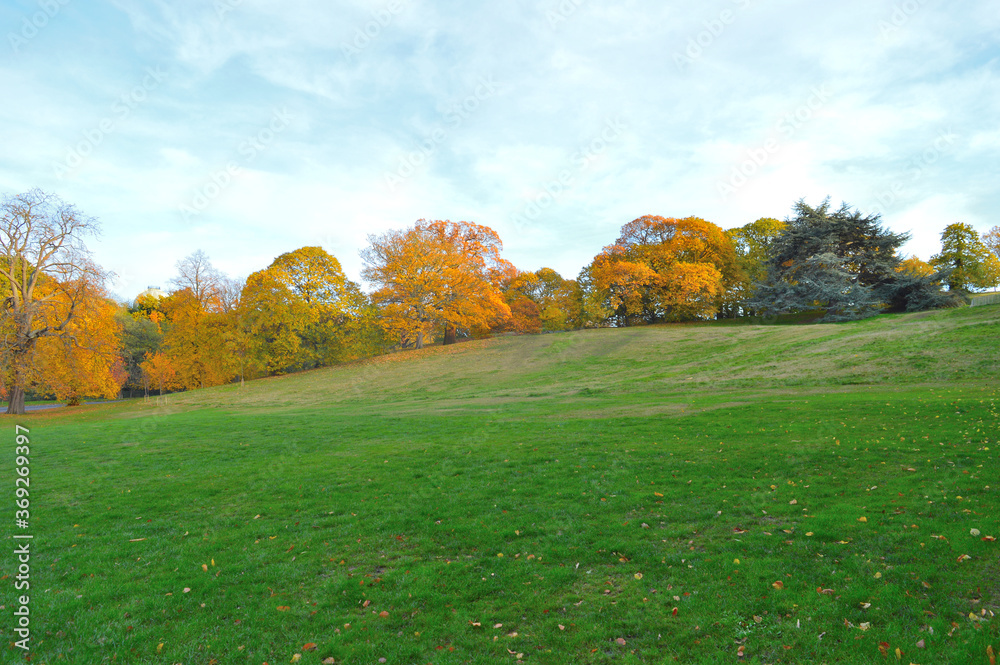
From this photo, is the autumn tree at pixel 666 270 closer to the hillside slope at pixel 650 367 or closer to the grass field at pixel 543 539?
the hillside slope at pixel 650 367

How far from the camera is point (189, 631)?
5.32m

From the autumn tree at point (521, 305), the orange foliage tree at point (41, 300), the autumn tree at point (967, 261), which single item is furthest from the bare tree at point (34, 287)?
the autumn tree at point (967, 261)

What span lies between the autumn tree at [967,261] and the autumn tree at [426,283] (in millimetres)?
41718

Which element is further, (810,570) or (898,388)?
(898,388)

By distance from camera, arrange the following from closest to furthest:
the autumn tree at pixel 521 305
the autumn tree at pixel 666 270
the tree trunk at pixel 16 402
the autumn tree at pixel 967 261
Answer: the tree trunk at pixel 16 402, the autumn tree at pixel 967 261, the autumn tree at pixel 666 270, the autumn tree at pixel 521 305

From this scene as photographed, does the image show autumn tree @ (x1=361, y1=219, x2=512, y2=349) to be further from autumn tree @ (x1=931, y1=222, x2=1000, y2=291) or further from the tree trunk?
autumn tree @ (x1=931, y1=222, x2=1000, y2=291)

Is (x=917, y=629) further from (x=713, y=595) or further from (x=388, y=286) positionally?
(x=388, y=286)

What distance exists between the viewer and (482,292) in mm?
48594

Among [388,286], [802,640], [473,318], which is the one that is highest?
[388,286]

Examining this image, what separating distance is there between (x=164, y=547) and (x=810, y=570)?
9252mm

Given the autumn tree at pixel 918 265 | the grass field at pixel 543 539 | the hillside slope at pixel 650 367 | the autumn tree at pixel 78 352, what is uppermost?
the autumn tree at pixel 918 265

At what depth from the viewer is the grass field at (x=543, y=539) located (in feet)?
16.3

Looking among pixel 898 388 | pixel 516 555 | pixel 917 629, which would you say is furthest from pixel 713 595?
pixel 898 388

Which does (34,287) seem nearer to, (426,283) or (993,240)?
(426,283)
